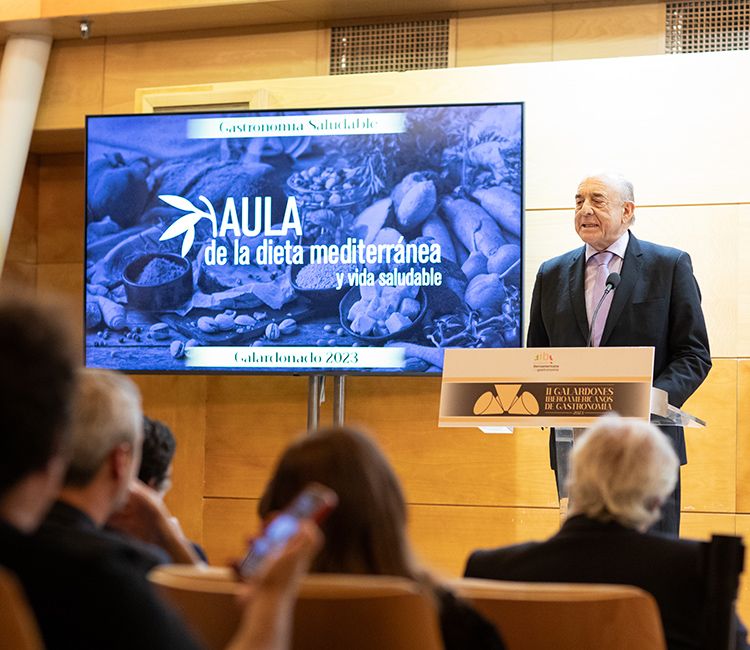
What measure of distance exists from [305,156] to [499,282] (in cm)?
125

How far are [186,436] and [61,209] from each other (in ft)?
7.53

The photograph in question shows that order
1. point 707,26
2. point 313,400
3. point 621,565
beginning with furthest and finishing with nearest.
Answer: point 707,26
point 313,400
point 621,565

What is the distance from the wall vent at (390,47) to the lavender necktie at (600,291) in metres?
2.40

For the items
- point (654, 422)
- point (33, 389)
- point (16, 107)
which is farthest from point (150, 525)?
point (16, 107)

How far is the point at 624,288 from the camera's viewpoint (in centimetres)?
525

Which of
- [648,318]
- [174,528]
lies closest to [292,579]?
[174,528]

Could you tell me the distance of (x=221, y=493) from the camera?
7395 millimetres

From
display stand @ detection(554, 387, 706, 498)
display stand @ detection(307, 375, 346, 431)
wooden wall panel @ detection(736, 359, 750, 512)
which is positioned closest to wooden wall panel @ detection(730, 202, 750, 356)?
wooden wall panel @ detection(736, 359, 750, 512)

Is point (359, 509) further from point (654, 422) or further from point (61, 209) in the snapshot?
point (61, 209)

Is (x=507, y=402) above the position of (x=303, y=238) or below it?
below

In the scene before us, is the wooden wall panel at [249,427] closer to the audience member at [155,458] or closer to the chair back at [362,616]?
the audience member at [155,458]

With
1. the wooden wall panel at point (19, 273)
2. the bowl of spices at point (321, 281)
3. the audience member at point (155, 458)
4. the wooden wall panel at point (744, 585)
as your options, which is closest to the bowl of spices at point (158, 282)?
the bowl of spices at point (321, 281)

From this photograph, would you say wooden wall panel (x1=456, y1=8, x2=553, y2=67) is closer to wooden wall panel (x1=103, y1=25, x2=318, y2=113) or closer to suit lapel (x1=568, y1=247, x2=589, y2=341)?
wooden wall panel (x1=103, y1=25, x2=318, y2=113)

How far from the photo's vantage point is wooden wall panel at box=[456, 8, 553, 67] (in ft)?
23.7
